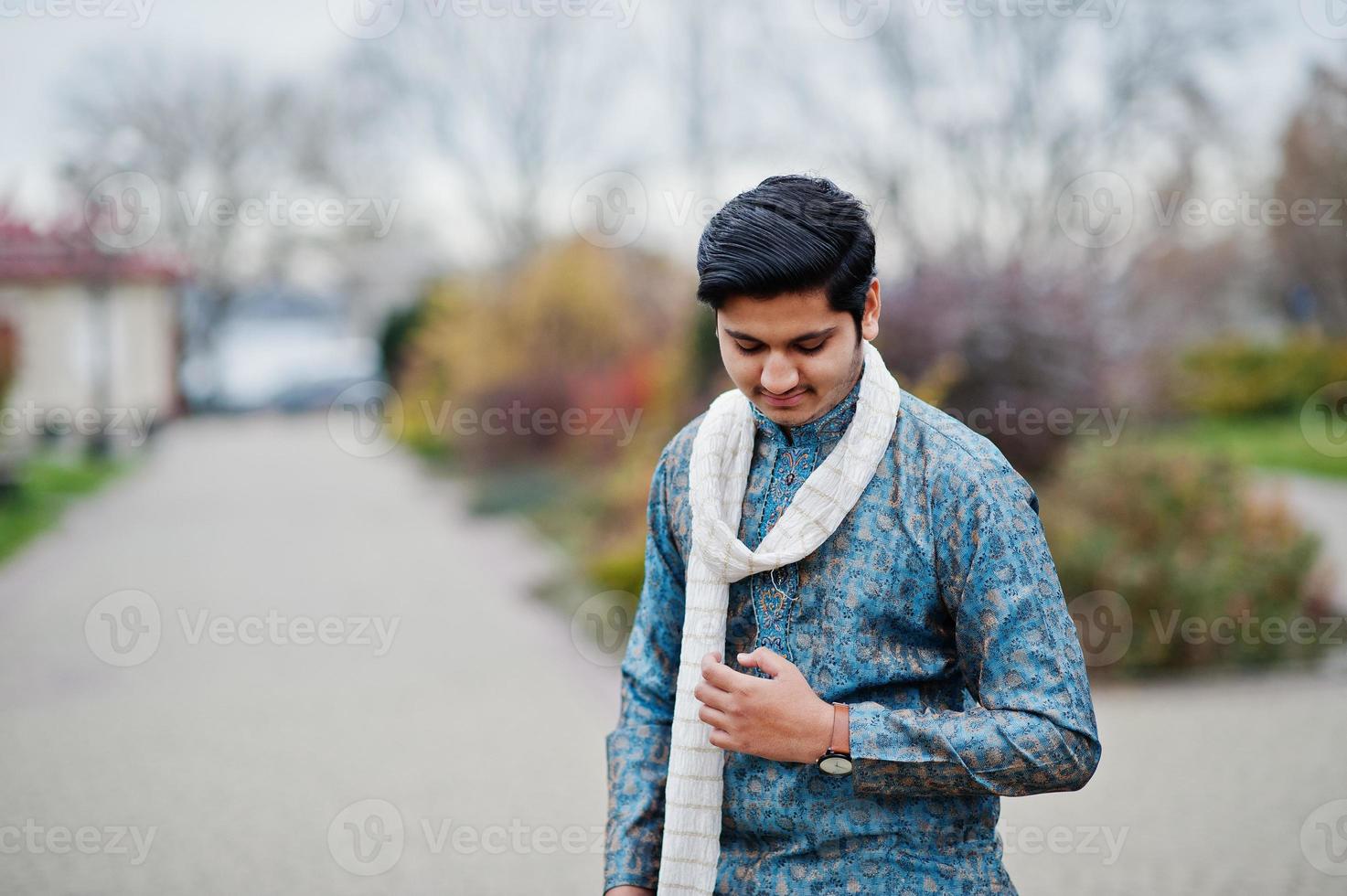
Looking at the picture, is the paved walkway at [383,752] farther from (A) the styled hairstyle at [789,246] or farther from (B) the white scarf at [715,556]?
(A) the styled hairstyle at [789,246]

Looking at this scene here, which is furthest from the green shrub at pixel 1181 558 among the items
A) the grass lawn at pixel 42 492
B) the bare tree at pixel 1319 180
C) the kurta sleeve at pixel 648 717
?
the bare tree at pixel 1319 180

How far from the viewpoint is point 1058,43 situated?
2225cm

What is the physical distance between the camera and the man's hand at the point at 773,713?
1.68m

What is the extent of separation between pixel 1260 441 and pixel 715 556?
2141cm

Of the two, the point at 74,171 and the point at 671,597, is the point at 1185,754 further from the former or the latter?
the point at 74,171

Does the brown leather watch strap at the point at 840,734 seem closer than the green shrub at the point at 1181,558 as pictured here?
Yes

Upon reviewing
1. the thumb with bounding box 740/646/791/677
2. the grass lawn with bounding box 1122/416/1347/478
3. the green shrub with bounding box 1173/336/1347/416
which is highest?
the thumb with bounding box 740/646/791/677

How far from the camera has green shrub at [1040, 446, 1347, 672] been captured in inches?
299

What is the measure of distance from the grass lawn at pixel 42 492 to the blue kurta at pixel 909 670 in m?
11.4

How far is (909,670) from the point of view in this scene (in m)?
1.75

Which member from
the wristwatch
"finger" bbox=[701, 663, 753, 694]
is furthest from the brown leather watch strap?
"finger" bbox=[701, 663, 753, 694]

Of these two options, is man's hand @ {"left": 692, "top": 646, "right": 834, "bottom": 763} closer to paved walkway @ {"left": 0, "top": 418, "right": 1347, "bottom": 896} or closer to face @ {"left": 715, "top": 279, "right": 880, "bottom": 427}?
face @ {"left": 715, "top": 279, "right": 880, "bottom": 427}

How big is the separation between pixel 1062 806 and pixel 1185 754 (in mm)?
1052

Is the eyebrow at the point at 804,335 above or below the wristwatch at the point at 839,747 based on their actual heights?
above
